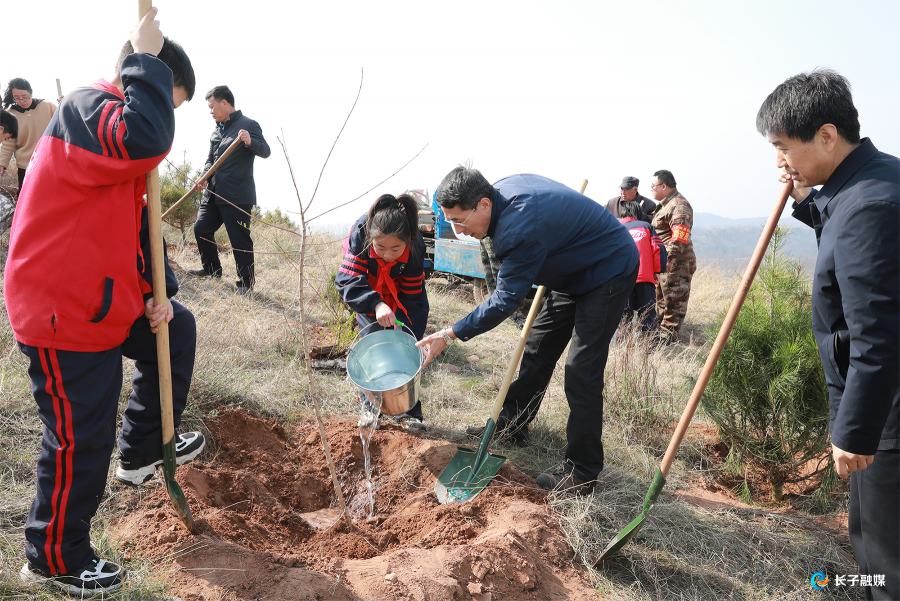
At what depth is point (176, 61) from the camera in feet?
6.85

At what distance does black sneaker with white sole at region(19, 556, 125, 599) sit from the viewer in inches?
75.8

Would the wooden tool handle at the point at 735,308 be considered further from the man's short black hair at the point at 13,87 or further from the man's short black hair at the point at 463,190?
the man's short black hair at the point at 13,87

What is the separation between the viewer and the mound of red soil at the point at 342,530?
216 cm

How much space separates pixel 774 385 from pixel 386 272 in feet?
8.28

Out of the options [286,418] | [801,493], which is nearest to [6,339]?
[286,418]

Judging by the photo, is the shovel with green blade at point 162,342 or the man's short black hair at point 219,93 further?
the man's short black hair at point 219,93

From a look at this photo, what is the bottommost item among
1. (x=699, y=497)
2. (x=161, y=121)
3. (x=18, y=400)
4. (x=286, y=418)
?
(x=699, y=497)

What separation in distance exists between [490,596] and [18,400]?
287 cm

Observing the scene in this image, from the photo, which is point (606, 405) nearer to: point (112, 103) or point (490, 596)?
point (490, 596)

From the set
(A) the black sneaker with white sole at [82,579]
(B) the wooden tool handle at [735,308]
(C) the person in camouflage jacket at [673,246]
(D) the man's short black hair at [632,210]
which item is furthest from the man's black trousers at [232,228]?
(B) the wooden tool handle at [735,308]

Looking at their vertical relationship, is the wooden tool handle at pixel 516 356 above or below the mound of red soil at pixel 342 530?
above

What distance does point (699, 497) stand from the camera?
340 centimetres

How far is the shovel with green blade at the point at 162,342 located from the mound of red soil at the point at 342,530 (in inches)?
8.5

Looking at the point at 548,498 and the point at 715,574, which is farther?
the point at 548,498
